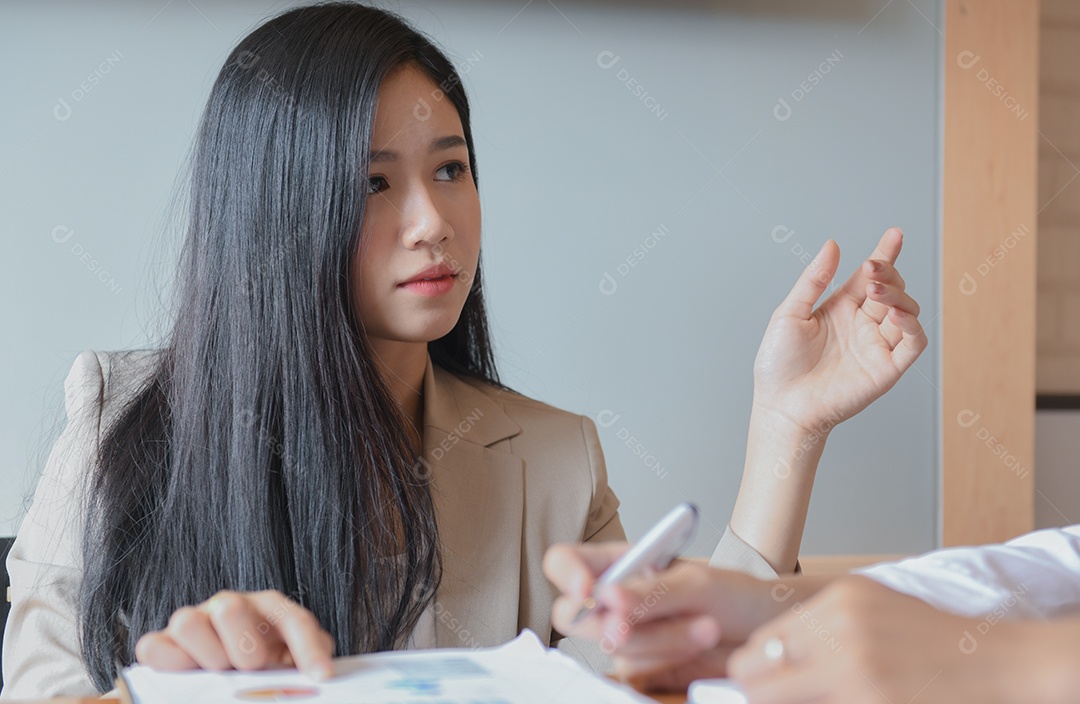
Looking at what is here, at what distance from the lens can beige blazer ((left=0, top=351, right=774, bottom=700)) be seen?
991mm

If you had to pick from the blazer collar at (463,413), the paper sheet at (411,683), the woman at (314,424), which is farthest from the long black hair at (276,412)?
the paper sheet at (411,683)

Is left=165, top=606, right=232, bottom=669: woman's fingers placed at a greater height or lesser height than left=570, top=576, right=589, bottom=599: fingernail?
lesser

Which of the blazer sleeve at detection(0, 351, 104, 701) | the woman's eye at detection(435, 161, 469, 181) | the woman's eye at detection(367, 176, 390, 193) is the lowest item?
the blazer sleeve at detection(0, 351, 104, 701)

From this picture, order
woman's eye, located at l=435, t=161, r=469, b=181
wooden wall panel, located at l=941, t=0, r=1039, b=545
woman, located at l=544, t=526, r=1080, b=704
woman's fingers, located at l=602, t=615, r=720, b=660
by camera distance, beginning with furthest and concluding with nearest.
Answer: wooden wall panel, located at l=941, t=0, r=1039, b=545
woman's eye, located at l=435, t=161, r=469, b=181
woman's fingers, located at l=602, t=615, r=720, b=660
woman, located at l=544, t=526, r=1080, b=704

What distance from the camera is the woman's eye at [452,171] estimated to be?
121 cm

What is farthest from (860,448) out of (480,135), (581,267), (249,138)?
(249,138)

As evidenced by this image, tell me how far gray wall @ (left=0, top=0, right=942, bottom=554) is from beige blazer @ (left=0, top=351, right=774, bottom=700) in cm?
75

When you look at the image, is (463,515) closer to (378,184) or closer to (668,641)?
(378,184)

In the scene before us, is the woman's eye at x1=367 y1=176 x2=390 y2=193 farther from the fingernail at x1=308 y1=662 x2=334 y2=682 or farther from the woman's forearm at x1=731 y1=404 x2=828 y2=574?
the fingernail at x1=308 y1=662 x2=334 y2=682

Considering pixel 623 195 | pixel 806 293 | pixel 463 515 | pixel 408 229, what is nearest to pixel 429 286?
pixel 408 229

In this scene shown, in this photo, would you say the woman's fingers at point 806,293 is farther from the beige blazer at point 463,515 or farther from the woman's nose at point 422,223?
the woman's nose at point 422,223

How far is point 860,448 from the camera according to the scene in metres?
2.25

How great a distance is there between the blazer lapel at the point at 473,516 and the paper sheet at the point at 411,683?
532mm

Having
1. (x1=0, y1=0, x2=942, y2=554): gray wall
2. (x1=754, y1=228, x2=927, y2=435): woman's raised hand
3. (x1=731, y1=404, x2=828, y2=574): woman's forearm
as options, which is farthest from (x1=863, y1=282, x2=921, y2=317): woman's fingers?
(x1=0, y1=0, x2=942, y2=554): gray wall
